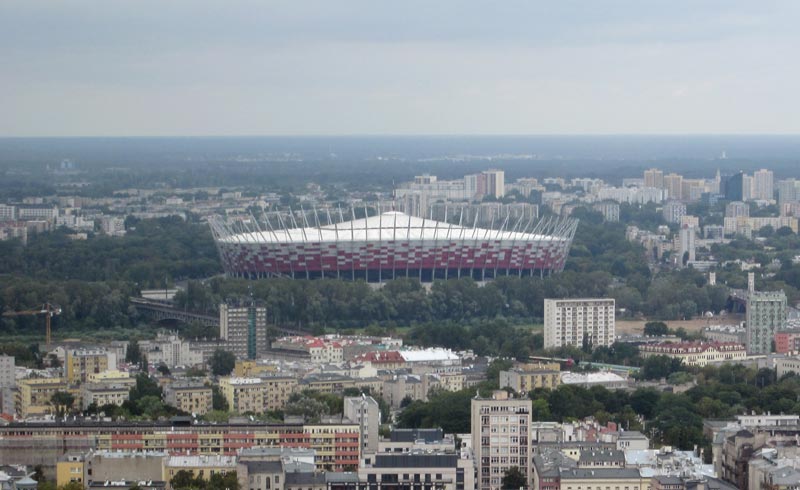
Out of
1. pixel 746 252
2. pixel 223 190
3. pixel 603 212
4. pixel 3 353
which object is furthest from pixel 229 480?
pixel 223 190

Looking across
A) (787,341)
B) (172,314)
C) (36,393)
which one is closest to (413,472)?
(36,393)

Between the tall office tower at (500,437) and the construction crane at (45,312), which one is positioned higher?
the tall office tower at (500,437)

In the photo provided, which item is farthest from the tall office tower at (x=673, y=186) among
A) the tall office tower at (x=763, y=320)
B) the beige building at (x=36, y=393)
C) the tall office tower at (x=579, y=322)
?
the beige building at (x=36, y=393)

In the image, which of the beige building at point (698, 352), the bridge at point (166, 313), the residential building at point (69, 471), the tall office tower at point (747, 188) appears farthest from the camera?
the tall office tower at point (747, 188)

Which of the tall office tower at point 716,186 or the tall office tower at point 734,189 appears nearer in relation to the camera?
the tall office tower at point 734,189

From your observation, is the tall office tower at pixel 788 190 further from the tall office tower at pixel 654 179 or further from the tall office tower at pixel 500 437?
the tall office tower at pixel 500 437

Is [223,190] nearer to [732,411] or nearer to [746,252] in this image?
[746,252]
